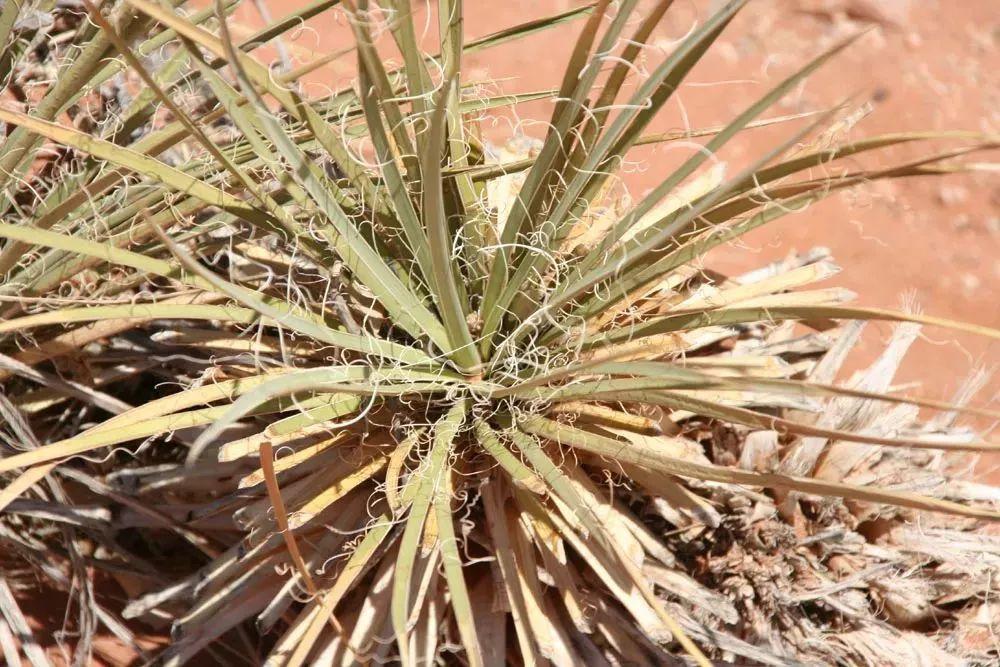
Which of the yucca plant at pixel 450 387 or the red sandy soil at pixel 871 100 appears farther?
the red sandy soil at pixel 871 100

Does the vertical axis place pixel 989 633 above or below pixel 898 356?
below

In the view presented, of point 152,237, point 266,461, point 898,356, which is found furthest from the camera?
point 898,356

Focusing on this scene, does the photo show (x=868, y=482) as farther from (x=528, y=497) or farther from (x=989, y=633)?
(x=528, y=497)

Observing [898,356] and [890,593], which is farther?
[898,356]

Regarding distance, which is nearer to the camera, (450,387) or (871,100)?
(450,387)

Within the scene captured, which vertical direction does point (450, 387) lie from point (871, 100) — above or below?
above

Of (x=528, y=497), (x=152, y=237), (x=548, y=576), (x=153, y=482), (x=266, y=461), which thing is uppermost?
(x=152, y=237)

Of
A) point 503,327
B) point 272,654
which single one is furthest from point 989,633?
point 272,654

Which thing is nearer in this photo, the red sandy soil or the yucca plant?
the yucca plant
